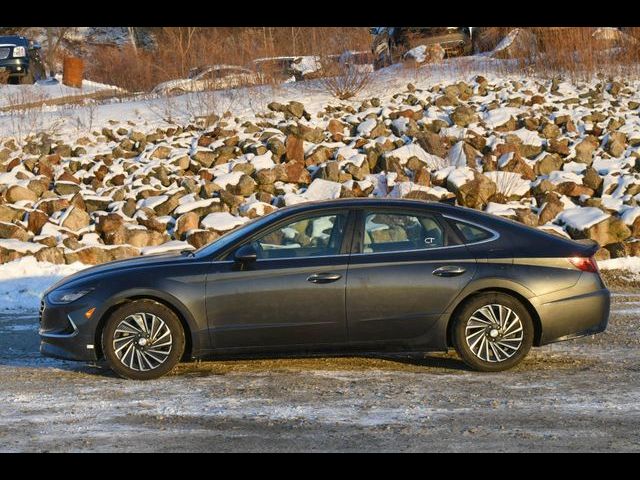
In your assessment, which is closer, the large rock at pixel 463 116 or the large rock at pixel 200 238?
the large rock at pixel 200 238

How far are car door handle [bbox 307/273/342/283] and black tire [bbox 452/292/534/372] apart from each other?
1.06 m

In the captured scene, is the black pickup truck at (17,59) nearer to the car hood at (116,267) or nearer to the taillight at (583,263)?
the car hood at (116,267)

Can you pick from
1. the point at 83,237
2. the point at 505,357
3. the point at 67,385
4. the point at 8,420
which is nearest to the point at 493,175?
the point at 83,237

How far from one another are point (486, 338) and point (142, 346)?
283 centimetres

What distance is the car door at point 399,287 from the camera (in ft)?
29.3

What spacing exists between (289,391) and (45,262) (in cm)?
804

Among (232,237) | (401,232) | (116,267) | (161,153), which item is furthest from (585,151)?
(116,267)

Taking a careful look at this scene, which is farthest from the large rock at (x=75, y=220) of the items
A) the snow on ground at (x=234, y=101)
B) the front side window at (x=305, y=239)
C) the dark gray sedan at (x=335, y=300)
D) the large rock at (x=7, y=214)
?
the front side window at (x=305, y=239)

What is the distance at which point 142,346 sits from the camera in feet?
29.2

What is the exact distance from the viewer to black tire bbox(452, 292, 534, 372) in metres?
9.01

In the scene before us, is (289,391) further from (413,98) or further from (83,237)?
(413,98)

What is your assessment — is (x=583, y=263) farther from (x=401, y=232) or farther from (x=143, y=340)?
(x=143, y=340)

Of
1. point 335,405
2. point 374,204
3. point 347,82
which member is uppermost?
point 347,82

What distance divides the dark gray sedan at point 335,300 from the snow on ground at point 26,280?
14.4ft
